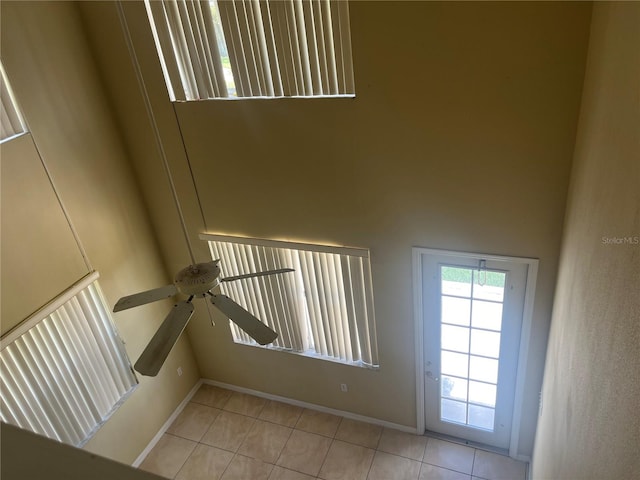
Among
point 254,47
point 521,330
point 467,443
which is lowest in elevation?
point 467,443

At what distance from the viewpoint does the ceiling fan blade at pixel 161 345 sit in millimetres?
2518

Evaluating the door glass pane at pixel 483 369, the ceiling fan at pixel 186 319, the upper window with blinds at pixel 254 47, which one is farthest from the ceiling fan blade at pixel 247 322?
the door glass pane at pixel 483 369

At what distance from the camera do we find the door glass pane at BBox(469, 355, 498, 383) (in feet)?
14.8

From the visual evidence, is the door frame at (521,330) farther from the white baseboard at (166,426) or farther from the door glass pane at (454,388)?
the white baseboard at (166,426)

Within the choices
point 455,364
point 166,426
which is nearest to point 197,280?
point 455,364

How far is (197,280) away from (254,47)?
1981 millimetres

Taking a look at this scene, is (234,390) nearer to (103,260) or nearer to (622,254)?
(103,260)

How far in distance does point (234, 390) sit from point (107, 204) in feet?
8.98

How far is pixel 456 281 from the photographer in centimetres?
422

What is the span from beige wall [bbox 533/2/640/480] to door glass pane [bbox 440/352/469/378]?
1.40 metres

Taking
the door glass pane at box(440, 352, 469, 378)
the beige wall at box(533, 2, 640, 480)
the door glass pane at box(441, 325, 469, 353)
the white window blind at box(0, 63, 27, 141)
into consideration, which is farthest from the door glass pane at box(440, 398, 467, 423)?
the white window blind at box(0, 63, 27, 141)

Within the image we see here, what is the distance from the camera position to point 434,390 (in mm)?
4879

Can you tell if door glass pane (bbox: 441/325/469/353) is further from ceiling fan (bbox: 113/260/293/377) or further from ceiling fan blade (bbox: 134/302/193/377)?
ceiling fan blade (bbox: 134/302/193/377)

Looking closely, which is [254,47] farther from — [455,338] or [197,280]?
[455,338]
